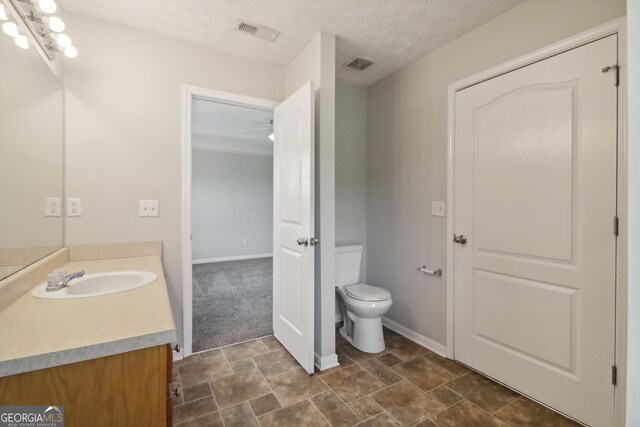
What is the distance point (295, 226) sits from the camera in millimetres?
2133

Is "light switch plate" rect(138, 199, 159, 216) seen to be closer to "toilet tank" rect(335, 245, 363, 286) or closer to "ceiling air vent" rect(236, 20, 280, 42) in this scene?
"ceiling air vent" rect(236, 20, 280, 42)

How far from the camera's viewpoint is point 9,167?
45.3 inches

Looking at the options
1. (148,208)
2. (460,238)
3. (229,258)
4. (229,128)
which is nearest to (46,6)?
(148,208)

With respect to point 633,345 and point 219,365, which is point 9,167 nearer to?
point 219,365

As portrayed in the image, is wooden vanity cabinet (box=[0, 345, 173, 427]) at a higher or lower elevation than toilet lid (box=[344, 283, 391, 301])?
higher

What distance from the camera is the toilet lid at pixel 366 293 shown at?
225cm

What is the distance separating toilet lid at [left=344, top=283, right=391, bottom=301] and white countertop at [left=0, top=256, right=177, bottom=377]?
1.53 m

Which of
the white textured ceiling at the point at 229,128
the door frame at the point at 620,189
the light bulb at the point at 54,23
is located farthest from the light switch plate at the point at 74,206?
the door frame at the point at 620,189

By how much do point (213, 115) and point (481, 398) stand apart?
14.6 feet

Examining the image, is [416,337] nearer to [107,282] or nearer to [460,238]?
[460,238]

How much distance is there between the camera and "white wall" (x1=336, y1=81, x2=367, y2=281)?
2.84m

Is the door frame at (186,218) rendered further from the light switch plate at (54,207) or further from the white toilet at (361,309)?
the white toilet at (361,309)

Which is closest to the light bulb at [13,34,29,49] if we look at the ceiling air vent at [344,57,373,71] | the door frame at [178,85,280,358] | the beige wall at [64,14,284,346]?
the beige wall at [64,14,284,346]

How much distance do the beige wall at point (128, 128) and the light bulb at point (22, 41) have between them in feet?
2.02
